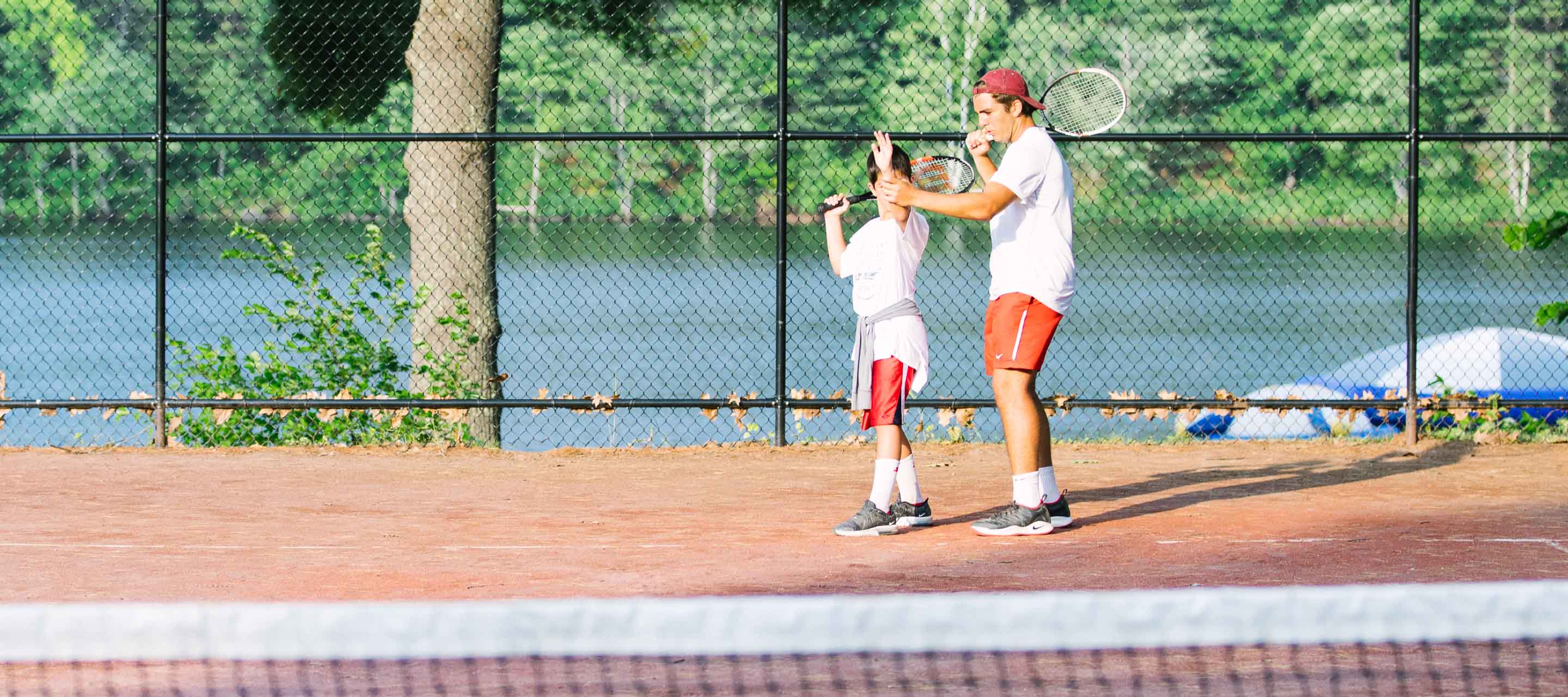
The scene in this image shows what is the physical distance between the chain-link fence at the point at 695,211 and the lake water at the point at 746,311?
0.51ft

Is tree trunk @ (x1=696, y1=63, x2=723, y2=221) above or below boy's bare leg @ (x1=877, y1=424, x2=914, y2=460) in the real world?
above

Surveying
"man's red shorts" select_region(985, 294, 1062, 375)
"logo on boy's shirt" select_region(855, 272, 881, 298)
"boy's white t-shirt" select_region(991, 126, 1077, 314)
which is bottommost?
"man's red shorts" select_region(985, 294, 1062, 375)

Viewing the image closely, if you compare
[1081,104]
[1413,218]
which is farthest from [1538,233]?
[1081,104]

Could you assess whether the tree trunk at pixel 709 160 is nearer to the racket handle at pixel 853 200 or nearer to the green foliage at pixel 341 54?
the green foliage at pixel 341 54

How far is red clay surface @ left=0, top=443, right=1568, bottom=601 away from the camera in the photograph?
5824 millimetres

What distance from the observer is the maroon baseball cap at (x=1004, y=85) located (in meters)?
6.32

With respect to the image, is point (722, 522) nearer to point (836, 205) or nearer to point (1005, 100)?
point (836, 205)

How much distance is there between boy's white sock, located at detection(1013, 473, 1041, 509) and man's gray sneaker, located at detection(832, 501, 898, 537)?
1.66 feet

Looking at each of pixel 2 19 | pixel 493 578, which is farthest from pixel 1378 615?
pixel 2 19

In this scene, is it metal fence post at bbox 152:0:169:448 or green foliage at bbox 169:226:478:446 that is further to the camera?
green foliage at bbox 169:226:478:446

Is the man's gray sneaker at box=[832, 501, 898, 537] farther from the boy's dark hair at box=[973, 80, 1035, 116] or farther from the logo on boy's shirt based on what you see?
the boy's dark hair at box=[973, 80, 1035, 116]

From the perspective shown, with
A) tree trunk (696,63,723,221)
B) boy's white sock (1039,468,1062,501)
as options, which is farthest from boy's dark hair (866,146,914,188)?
tree trunk (696,63,723,221)

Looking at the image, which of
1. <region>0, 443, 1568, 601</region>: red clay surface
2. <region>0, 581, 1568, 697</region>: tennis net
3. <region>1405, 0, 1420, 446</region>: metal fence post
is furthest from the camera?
<region>1405, 0, 1420, 446</region>: metal fence post

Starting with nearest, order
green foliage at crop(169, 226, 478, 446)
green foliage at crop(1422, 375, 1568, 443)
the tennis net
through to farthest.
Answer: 1. the tennis net
2. green foliage at crop(1422, 375, 1568, 443)
3. green foliage at crop(169, 226, 478, 446)
